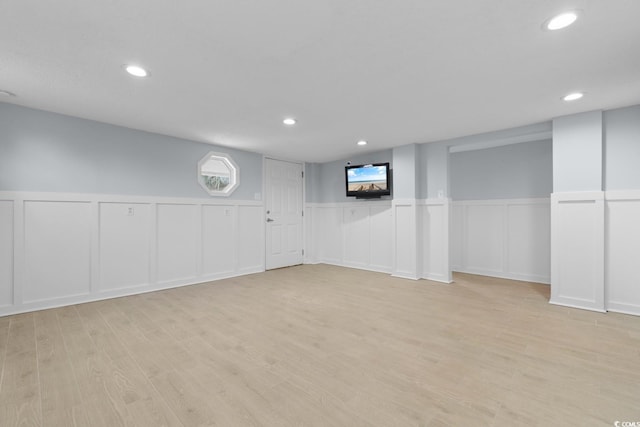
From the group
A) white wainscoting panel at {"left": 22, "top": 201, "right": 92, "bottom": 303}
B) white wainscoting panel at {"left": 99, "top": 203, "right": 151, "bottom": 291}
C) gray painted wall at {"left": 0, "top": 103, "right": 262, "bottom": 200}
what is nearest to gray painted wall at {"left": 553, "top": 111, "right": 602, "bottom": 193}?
gray painted wall at {"left": 0, "top": 103, "right": 262, "bottom": 200}

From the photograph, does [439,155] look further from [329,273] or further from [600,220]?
[329,273]

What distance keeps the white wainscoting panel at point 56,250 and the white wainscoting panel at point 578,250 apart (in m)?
6.03

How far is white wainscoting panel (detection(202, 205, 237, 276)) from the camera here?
4770mm

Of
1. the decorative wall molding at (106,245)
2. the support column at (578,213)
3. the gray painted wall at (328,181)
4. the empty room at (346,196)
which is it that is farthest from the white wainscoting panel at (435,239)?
the decorative wall molding at (106,245)

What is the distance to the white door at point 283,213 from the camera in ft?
19.2

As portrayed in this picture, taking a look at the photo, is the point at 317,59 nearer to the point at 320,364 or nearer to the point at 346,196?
the point at 320,364

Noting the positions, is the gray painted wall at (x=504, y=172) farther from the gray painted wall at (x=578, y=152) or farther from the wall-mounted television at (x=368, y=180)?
the wall-mounted television at (x=368, y=180)

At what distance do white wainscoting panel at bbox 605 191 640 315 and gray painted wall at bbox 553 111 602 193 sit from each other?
11.0 inches

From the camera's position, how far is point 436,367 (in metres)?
2.02

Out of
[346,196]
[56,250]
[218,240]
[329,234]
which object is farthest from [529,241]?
[56,250]

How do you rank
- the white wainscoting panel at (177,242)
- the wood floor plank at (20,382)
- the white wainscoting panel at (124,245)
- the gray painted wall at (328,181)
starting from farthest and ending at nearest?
the gray painted wall at (328,181) → the white wainscoting panel at (177,242) → the white wainscoting panel at (124,245) → the wood floor plank at (20,382)

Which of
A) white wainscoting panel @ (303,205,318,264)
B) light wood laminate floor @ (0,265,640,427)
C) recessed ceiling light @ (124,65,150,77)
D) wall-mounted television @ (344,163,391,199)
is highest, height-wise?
recessed ceiling light @ (124,65,150,77)

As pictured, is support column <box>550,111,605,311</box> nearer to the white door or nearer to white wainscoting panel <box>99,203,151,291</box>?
the white door

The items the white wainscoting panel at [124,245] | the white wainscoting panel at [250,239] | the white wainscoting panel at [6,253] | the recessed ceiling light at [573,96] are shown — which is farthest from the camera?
the white wainscoting panel at [250,239]
